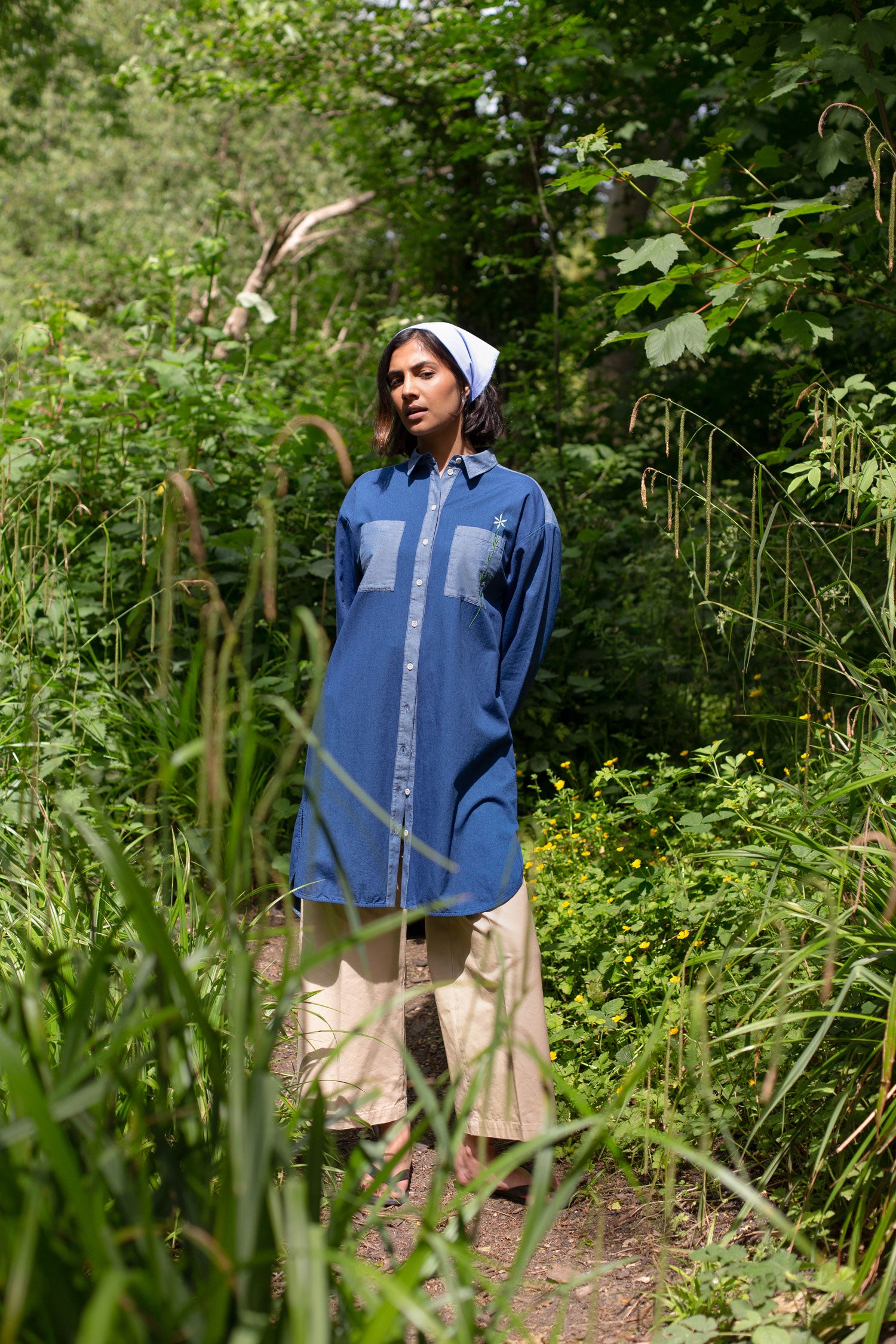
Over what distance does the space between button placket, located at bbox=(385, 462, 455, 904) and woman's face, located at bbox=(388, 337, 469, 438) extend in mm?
264

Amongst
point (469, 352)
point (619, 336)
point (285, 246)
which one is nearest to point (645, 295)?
point (619, 336)

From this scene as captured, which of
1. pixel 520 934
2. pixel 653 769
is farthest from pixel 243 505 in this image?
pixel 520 934

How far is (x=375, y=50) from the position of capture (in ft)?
29.1

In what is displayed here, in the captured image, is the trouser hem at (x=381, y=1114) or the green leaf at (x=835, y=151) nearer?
the trouser hem at (x=381, y=1114)

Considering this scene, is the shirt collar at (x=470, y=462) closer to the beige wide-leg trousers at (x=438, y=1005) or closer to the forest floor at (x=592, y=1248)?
the beige wide-leg trousers at (x=438, y=1005)

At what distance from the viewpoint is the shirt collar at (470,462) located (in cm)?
261

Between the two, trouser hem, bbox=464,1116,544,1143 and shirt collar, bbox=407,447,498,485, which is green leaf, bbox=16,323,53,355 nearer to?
shirt collar, bbox=407,447,498,485

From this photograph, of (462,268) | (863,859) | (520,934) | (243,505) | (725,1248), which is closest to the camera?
(725,1248)

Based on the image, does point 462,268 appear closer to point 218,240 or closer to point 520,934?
point 218,240

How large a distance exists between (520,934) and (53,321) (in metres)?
3.90

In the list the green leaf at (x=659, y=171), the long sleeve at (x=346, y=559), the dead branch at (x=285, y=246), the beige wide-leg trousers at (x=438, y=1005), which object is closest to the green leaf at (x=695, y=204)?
the green leaf at (x=659, y=171)

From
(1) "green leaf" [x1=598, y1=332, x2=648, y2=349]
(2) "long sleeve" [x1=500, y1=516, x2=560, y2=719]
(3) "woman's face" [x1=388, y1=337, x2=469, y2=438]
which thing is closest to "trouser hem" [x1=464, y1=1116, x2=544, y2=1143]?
(2) "long sleeve" [x1=500, y1=516, x2=560, y2=719]

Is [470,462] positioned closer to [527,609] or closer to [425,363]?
[425,363]

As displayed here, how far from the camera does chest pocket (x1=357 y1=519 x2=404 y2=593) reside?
8.34 ft
